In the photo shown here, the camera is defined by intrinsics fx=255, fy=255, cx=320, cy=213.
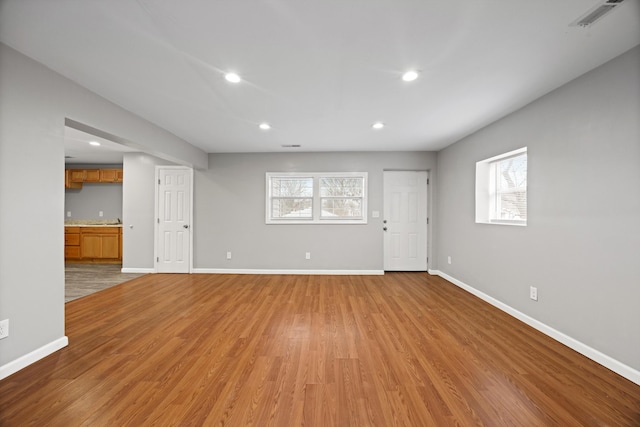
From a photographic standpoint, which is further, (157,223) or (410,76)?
(157,223)

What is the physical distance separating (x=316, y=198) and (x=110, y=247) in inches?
199

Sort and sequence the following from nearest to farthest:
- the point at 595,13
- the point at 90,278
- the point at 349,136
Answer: the point at 595,13
the point at 349,136
the point at 90,278

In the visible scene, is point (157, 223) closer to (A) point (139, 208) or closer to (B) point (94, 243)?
(A) point (139, 208)

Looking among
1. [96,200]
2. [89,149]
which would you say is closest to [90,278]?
[89,149]

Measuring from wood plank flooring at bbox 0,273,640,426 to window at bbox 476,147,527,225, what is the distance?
51.1 inches

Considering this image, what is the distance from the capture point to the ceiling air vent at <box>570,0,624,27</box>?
1485 mm

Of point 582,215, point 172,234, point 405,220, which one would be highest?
point 582,215

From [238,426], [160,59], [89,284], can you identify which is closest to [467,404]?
[238,426]

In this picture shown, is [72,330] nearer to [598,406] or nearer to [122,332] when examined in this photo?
[122,332]

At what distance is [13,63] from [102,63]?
0.56 metres

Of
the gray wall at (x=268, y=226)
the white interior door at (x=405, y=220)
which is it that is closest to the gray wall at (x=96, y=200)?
the gray wall at (x=268, y=226)

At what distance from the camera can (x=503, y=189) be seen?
3.53 meters

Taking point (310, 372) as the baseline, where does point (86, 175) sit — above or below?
above

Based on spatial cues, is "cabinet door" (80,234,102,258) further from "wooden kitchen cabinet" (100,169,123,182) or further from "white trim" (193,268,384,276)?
"white trim" (193,268,384,276)
